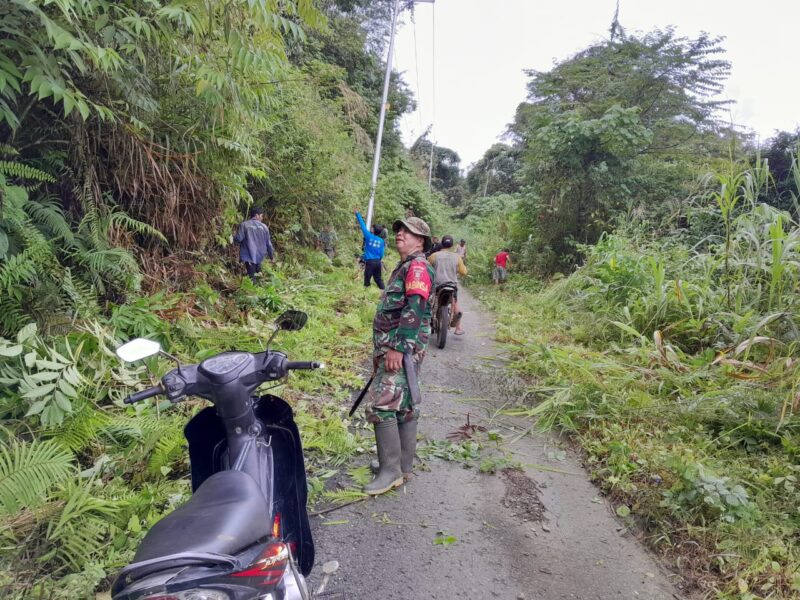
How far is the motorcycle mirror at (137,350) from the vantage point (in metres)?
1.51

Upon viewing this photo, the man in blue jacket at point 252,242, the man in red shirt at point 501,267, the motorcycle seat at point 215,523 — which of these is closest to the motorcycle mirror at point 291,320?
the motorcycle seat at point 215,523

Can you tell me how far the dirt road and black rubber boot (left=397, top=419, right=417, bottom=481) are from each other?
4.2 inches

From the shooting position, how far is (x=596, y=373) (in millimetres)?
4727

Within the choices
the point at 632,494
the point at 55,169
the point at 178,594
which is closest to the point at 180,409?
the point at 55,169

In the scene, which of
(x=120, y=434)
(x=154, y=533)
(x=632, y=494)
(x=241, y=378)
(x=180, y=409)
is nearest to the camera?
(x=154, y=533)

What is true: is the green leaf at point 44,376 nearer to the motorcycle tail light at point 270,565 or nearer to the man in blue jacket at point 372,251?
the motorcycle tail light at point 270,565

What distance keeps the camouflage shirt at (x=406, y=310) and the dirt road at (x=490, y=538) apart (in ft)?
3.29

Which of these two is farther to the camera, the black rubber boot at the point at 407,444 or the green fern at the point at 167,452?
the black rubber boot at the point at 407,444

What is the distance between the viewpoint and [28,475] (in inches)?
82.3

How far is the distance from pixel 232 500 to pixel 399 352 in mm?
1696

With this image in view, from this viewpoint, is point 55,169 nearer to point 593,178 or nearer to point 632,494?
point 632,494

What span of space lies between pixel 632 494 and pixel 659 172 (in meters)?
10.0

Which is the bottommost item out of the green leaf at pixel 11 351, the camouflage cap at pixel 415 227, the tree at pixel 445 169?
the green leaf at pixel 11 351

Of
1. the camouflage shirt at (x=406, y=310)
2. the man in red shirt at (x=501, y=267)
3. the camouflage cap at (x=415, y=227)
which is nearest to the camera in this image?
the camouflage shirt at (x=406, y=310)
